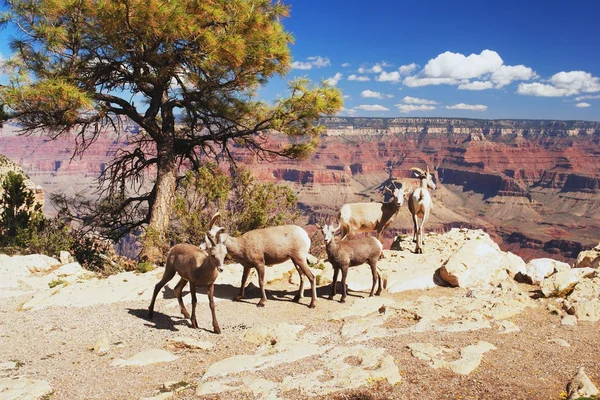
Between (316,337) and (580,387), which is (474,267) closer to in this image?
(316,337)

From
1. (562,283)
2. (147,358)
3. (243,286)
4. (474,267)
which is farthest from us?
(474,267)

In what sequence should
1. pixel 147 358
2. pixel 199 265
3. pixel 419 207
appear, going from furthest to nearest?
pixel 419 207 < pixel 199 265 < pixel 147 358

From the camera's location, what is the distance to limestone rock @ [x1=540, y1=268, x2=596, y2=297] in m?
10.4

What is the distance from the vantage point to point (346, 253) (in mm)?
10727

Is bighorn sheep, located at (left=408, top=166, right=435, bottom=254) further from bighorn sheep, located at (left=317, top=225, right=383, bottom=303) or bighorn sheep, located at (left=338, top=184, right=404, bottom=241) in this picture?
bighorn sheep, located at (left=317, top=225, right=383, bottom=303)

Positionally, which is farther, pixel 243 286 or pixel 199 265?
pixel 243 286

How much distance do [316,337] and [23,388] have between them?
455 centimetres

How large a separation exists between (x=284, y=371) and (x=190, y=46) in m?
10.3

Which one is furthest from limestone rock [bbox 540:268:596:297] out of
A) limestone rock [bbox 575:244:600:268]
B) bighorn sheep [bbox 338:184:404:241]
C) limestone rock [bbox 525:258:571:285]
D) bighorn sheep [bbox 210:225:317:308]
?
bighorn sheep [bbox 210:225:317:308]

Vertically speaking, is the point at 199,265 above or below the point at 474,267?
above

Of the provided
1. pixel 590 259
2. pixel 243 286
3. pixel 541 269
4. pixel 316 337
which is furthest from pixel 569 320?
pixel 243 286

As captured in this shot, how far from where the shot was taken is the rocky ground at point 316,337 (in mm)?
6180

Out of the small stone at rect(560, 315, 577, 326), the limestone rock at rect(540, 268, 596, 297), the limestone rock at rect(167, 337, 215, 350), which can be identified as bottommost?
the limestone rock at rect(167, 337, 215, 350)

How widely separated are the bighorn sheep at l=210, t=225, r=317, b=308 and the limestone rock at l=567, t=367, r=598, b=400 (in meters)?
5.45
